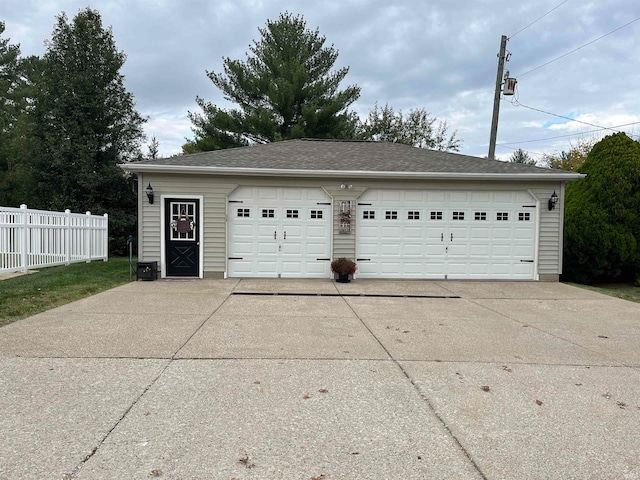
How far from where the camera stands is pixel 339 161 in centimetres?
1173

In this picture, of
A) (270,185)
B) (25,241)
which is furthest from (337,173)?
(25,241)

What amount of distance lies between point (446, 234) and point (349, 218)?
8.18 feet

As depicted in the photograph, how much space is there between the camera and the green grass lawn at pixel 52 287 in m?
6.60

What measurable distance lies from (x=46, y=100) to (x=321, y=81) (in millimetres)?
12775

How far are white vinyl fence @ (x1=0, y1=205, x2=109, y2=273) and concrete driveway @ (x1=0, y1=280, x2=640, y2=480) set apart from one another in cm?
460

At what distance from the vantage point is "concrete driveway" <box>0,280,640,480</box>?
2.61 m

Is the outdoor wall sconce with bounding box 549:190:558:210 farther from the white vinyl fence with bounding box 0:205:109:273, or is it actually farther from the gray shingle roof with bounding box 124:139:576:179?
the white vinyl fence with bounding box 0:205:109:273

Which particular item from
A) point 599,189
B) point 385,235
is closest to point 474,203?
point 385,235

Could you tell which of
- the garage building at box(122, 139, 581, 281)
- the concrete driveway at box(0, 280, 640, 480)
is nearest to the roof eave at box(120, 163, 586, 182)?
the garage building at box(122, 139, 581, 281)

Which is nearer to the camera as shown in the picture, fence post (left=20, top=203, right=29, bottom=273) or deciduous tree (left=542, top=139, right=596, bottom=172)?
fence post (left=20, top=203, right=29, bottom=273)

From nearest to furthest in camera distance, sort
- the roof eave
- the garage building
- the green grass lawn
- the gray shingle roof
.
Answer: the green grass lawn → the roof eave → the garage building → the gray shingle roof

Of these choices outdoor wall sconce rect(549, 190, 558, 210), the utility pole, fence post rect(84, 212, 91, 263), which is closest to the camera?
outdoor wall sconce rect(549, 190, 558, 210)

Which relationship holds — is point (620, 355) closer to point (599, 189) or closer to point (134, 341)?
point (134, 341)

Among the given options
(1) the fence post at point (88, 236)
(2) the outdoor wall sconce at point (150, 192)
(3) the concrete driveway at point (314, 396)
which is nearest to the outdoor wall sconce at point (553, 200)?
(3) the concrete driveway at point (314, 396)
